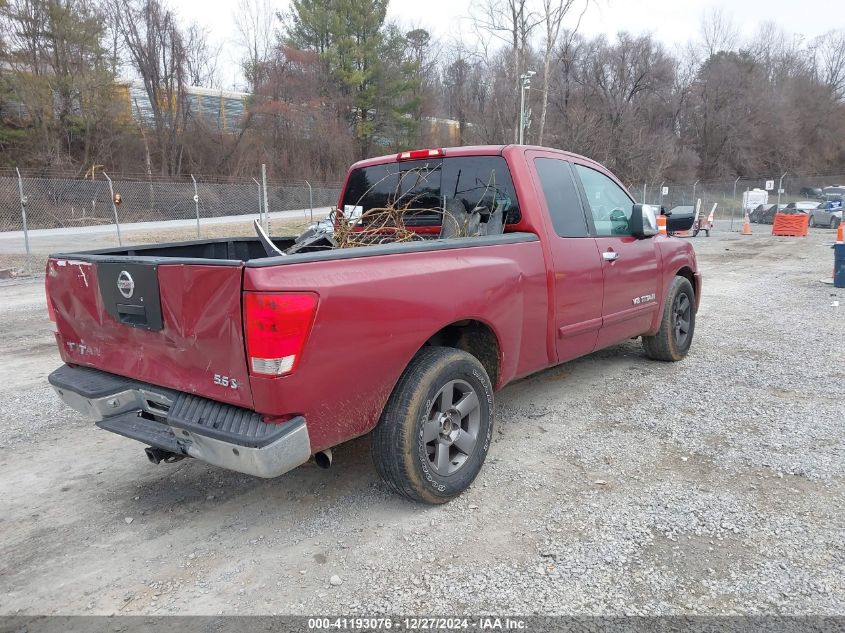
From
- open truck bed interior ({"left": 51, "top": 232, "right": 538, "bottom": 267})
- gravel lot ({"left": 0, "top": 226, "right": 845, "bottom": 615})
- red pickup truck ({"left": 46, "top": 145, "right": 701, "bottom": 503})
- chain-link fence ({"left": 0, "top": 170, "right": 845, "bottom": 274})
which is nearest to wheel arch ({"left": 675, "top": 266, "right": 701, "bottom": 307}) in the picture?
gravel lot ({"left": 0, "top": 226, "right": 845, "bottom": 615})

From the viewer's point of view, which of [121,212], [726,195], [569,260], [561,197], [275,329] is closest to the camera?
[275,329]

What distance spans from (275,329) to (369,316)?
0.47 metres

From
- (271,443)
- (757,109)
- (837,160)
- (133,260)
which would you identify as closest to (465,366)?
(271,443)

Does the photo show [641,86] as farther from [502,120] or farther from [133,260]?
[133,260]

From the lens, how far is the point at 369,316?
2678 millimetres

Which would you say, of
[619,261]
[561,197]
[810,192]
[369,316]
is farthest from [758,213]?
[369,316]

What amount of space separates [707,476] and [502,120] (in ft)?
114

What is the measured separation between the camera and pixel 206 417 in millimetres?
2613

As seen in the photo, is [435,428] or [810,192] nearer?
[435,428]

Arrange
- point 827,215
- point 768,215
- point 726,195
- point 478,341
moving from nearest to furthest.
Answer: point 478,341, point 827,215, point 768,215, point 726,195

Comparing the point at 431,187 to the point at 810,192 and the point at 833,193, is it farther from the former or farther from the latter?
the point at 810,192

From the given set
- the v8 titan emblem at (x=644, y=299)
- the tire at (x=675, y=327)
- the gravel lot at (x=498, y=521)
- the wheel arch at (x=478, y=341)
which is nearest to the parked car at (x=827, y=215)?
the tire at (x=675, y=327)

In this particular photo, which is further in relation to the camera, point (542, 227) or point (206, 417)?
point (542, 227)

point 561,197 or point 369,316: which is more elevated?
point 561,197
